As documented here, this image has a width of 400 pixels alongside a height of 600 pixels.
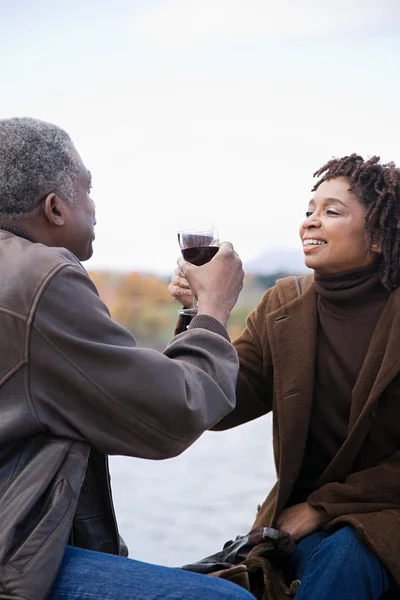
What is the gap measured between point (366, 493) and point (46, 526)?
85cm

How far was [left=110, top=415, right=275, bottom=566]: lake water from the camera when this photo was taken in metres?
3.56

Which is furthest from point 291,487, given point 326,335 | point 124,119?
point 124,119

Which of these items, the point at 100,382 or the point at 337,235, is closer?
the point at 100,382

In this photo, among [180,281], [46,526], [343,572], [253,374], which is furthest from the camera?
[253,374]


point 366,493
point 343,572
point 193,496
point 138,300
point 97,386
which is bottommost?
point 193,496

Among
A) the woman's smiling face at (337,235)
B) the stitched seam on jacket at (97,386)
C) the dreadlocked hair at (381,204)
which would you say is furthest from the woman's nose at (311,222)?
the stitched seam on jacket at (97,386)

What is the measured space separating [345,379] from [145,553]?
1.79 metres

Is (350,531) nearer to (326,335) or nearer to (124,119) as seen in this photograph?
(326,335)

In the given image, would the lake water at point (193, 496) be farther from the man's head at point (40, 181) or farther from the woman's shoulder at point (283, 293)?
the man's head at point (40, 181)

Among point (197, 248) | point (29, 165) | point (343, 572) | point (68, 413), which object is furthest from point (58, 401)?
point (343, 572)

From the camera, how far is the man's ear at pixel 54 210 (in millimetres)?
1541

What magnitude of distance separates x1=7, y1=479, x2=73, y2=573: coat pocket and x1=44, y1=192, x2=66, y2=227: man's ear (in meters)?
0.51

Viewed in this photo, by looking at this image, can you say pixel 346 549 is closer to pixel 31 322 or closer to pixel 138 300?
pixel 31 322

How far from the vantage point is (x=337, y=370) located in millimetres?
2008
